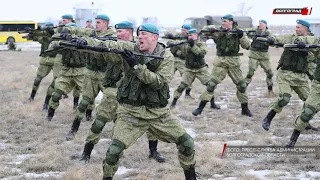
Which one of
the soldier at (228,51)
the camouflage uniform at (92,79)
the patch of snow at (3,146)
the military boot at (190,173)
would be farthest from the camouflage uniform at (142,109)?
the soldier at (228,51)

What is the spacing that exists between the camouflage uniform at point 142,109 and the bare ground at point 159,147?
0.95m

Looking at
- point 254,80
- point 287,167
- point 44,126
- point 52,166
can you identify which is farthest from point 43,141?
point 254,80

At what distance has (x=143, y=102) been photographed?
5191 millimetres

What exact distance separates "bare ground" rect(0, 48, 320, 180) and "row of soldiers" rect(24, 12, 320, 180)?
0.32m

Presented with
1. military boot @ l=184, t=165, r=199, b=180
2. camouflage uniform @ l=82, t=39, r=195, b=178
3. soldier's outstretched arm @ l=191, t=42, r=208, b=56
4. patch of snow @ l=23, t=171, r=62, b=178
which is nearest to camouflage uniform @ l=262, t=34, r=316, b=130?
soldier's outstretched arm @ l=191, t=42, r=208, b=56

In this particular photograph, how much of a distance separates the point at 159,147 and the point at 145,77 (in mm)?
3086

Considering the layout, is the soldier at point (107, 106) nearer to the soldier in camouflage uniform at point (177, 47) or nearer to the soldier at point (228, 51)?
the soldier at point (228, 51)

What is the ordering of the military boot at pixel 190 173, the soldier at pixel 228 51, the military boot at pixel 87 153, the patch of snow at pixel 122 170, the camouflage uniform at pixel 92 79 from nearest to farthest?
the military boot at pixel 190 173
the patch of snow at pixel 122 170
the military boot at pixel 87 153
the camouflage uniform at pixel 92 79
the soldier at pixel 228 51

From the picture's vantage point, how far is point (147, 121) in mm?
5254

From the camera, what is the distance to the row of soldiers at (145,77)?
506 centimetres

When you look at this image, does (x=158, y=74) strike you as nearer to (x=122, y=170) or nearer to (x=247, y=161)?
(x=122, y=170)

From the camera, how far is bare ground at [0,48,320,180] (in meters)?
6.32

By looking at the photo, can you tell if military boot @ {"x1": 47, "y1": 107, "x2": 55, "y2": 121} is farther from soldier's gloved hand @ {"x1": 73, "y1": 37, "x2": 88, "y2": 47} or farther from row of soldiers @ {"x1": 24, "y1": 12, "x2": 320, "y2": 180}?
soldier's gloved hand @ {"x1": 73, "y1": 37, "x2": 88, "y2": 47}

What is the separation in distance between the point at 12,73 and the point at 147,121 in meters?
15.0
